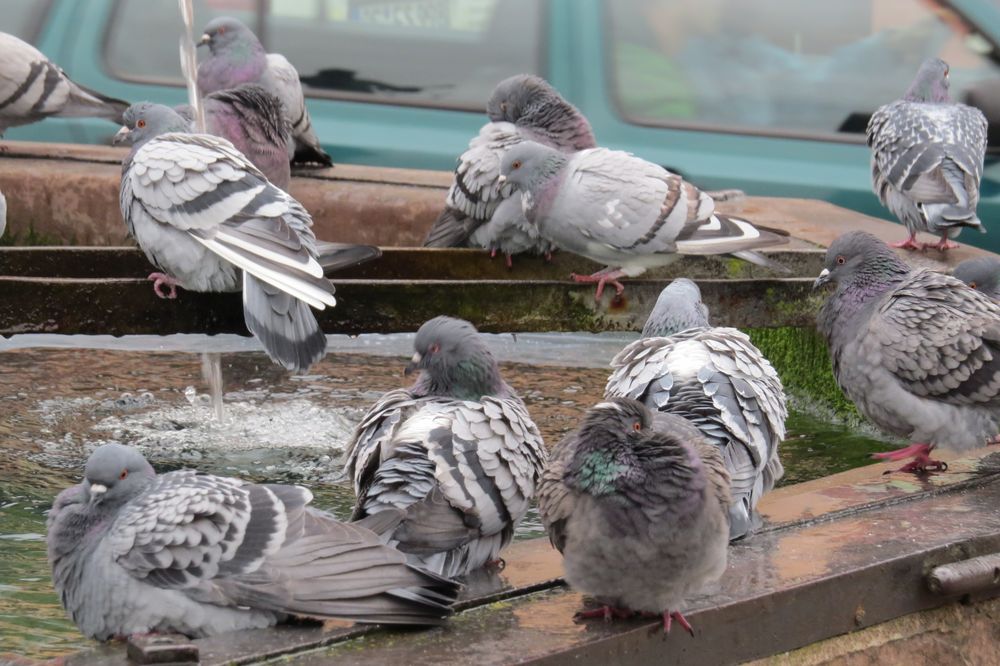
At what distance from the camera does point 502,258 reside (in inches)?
213

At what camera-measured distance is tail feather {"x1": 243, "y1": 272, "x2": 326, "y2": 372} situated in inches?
172

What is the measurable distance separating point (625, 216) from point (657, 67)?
1932mm

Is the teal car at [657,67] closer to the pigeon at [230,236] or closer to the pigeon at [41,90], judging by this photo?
the pigeon at [41,90]

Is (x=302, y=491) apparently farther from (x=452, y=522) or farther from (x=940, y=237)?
(x=940, y=237)

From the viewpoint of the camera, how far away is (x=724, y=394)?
371 cm

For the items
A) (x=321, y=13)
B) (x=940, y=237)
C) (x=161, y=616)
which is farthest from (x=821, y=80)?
(x=161, y=616)

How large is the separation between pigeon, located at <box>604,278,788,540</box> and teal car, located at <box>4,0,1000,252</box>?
113 inches

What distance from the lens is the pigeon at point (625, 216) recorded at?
506cm

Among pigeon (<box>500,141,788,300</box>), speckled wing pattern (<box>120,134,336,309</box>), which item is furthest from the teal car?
speckled wing pattern (<box>120,134,336,309</box>)

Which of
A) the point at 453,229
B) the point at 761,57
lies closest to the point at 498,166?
the point at 453,229

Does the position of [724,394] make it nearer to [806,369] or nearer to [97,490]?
[97,490]

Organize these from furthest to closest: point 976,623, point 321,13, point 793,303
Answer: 1. point 321,13
2. point 793,303
3. point 976,623

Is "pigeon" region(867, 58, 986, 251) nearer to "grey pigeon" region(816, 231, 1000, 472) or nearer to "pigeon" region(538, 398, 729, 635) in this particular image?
"grey pigeon" region(816, 231, 1000, 472)

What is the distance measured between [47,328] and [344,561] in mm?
1607
